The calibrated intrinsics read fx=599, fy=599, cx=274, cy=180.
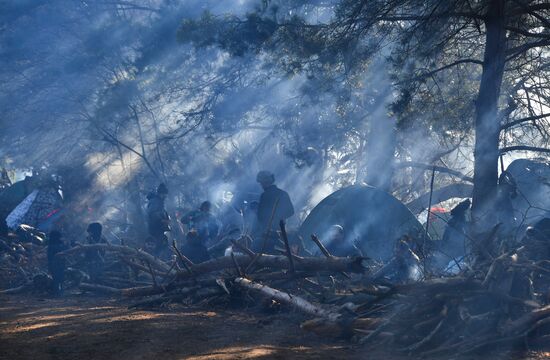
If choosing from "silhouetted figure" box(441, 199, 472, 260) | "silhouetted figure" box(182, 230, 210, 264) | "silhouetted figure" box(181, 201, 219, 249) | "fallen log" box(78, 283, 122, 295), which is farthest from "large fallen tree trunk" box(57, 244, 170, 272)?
"silhouetted figure" box(441, 199, 472, 260)

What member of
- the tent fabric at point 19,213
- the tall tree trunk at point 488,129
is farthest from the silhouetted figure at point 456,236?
the tent fabric at point 19,213

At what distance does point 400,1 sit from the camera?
9750mm

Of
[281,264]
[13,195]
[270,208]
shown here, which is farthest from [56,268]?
[13,195]

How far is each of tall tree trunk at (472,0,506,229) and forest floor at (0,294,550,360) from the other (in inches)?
168

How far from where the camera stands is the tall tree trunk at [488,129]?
9883 millimetres

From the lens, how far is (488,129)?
10.0 meters

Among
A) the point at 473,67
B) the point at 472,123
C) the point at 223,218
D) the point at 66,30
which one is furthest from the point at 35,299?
the point at 66,30

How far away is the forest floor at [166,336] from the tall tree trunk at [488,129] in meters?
4.27

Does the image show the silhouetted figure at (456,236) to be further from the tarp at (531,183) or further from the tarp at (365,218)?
the tarp at (531,183)

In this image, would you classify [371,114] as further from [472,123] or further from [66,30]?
[66,30]

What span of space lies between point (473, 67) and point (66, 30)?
47.0ft

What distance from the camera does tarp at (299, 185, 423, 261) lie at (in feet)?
43.9

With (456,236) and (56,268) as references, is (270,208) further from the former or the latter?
(56,268)

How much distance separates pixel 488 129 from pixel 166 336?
6.35 metres
